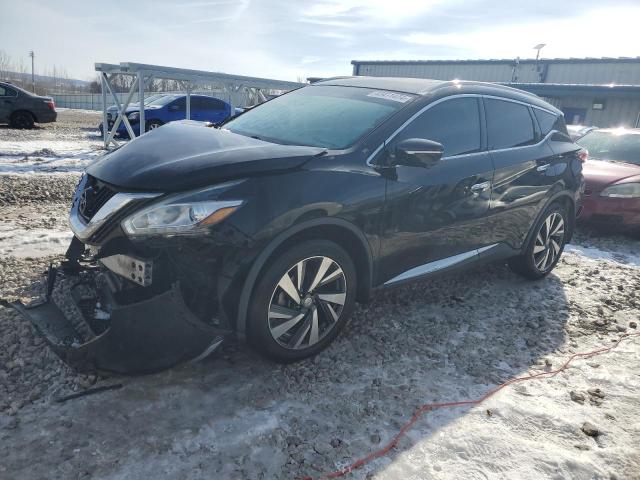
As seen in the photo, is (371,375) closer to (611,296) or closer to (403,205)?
(403,205)

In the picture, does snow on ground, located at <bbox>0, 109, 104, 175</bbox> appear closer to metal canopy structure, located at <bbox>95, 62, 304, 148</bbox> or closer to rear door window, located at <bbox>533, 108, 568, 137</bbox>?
metal canopy structure, located at <bbox>95, 62, 304, 148</bbox>

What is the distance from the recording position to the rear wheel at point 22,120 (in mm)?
15781

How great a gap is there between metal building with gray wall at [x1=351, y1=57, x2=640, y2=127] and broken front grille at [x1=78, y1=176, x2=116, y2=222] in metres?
24.0

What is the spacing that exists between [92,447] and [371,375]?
1.60m

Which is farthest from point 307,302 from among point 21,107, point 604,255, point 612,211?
point 21,107

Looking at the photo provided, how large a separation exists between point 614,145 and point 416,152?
664cm

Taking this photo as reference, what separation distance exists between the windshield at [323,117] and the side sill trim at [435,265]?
3.31ft

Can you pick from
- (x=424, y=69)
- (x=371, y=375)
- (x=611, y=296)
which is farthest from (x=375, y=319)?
(x=424, y=69)

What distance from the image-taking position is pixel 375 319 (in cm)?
375

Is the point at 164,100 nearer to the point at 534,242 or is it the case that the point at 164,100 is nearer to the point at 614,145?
the point at 614,145

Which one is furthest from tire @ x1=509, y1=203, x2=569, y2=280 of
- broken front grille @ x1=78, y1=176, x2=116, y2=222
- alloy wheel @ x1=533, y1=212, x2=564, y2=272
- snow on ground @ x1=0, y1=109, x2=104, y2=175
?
snow on ground @ x1=0, y1=109, x2=104, y2=175

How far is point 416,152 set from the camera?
3.04 meters

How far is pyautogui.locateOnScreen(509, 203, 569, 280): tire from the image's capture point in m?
4.64

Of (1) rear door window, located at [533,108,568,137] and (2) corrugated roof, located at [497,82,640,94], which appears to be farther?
(2) corrugated roof, located at [497,82,640,94]
